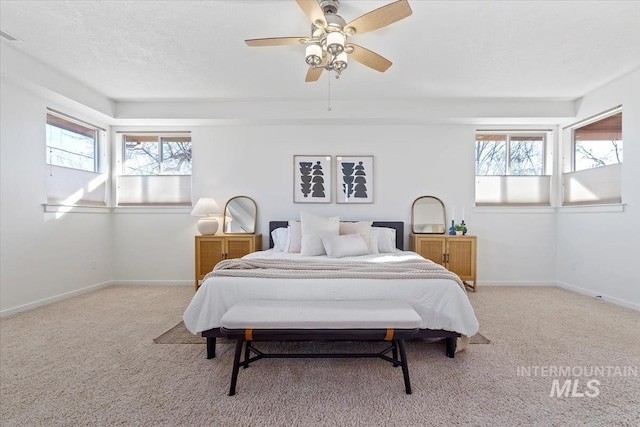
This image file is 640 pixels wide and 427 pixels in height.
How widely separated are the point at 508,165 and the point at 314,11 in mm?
4090

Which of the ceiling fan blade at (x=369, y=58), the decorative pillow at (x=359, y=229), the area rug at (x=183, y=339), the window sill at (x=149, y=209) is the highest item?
the ceiling fan blade at (x=369, y=58)

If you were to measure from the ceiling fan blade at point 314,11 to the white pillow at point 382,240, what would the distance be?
103 inches

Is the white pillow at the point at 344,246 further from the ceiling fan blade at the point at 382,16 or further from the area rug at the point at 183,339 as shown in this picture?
the ceiling fan blade at the point at 382,16

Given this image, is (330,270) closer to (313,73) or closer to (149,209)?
(313,73)

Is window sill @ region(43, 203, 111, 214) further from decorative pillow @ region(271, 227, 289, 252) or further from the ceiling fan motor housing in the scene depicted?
the ceiling fan motor housing

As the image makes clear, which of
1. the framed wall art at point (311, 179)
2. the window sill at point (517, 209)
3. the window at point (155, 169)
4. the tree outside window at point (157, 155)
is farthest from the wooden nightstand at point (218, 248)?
the window sill at point (517, 209)

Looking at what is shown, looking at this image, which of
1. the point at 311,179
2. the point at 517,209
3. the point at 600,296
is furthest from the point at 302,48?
the point at 600,296

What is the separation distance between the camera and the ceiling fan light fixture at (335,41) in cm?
212

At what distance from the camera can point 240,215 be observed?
4707 millimetres

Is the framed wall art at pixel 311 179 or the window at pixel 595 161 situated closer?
the window at pixel 595 161

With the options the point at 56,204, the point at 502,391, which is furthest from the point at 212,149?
the point at 502,391

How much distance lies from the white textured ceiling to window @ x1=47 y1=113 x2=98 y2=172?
672mm

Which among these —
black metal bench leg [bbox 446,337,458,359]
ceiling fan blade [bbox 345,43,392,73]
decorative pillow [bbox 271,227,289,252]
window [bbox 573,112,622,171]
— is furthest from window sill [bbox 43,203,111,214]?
window [bbox 573,112,622,171]

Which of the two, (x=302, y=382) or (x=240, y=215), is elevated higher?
(x=240, y=215)
